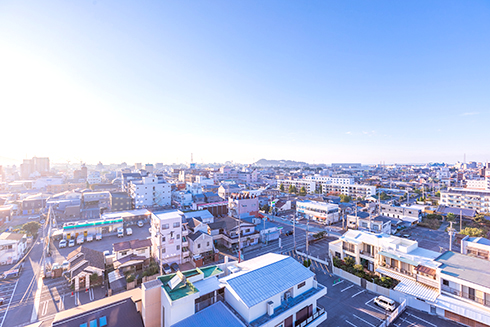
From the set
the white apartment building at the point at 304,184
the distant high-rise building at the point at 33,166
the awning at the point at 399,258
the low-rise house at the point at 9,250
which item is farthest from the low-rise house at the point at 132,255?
the distant high-rise building at the point at 33,166

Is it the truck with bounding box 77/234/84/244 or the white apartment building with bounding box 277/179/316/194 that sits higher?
the white apartment building with bounding box 277/179/316/194

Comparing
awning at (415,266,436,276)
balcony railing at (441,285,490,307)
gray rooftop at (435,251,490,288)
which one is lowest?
balcony railing at (441,285,490,307)

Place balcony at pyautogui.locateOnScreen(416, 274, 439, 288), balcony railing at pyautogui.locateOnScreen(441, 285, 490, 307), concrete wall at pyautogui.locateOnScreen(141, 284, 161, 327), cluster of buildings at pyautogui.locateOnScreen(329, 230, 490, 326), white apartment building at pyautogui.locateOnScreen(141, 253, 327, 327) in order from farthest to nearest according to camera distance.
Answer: balcony at pyautogui.locateOnScreen(416, 274, 439, 288) < cluster of buildings at pyautogui.locateOnScreen(329, 230, 490, 326) < balcony railing at pyautogui.locateOnScreen(441, 285, 490, 307) < concrete wall at pyautogui.locateOnScreen(141, 284, 161, 327) < white apartment building at pyautogui.locateOnScreen(141, 253, 327, 327)

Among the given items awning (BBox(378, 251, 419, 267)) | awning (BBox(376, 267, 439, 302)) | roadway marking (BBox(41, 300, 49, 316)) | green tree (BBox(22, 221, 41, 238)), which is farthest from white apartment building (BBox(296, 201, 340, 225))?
green tree (BBox(22, 221, 41, 238))

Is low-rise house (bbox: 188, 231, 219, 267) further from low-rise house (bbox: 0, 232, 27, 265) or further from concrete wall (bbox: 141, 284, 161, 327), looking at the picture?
low-rise house (bbox: 0, 232, 27, 265)

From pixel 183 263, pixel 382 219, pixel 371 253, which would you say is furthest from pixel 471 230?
pixel 183 263

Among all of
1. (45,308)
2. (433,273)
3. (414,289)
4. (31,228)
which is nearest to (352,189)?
(433,273)
